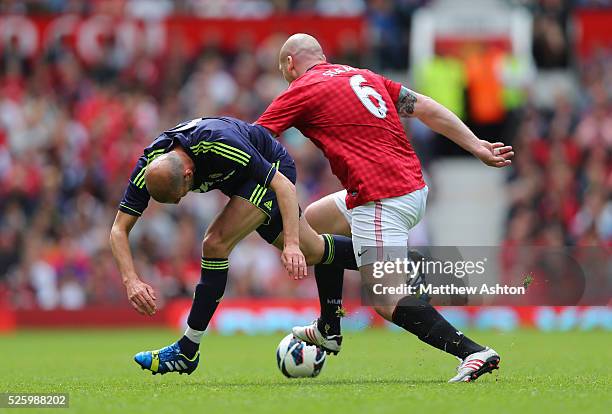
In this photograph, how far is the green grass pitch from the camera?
6.42 m

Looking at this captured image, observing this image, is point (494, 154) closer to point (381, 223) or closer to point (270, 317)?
point (381, 223)

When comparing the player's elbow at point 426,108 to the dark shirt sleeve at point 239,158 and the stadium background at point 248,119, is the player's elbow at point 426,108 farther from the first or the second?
the stadium background at point 248,119

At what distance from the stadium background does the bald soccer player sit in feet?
24.9

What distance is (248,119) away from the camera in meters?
18.9

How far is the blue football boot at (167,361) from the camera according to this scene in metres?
8.11

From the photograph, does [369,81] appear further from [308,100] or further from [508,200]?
[508,200]

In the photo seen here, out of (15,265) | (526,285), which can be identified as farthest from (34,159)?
(526,285)

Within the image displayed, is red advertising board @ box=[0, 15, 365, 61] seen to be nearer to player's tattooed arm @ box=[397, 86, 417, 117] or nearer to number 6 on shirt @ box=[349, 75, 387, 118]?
player's tattooed arm @ box=[397, 86, 417, 117]

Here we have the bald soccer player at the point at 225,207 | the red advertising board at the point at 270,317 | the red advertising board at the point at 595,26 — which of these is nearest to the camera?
the bald soccer player at the point at 225,207

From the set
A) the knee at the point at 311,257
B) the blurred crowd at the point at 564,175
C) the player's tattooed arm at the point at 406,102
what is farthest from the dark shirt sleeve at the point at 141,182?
the blurred crowd at the point at 564,175

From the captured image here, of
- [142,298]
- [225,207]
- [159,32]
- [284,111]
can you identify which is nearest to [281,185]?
[225,207]

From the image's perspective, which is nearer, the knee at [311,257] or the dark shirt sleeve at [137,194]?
the dark shirt sleeve at [137,194]

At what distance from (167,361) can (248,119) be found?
10950mm

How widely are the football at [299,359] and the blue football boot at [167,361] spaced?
667 millimetres
